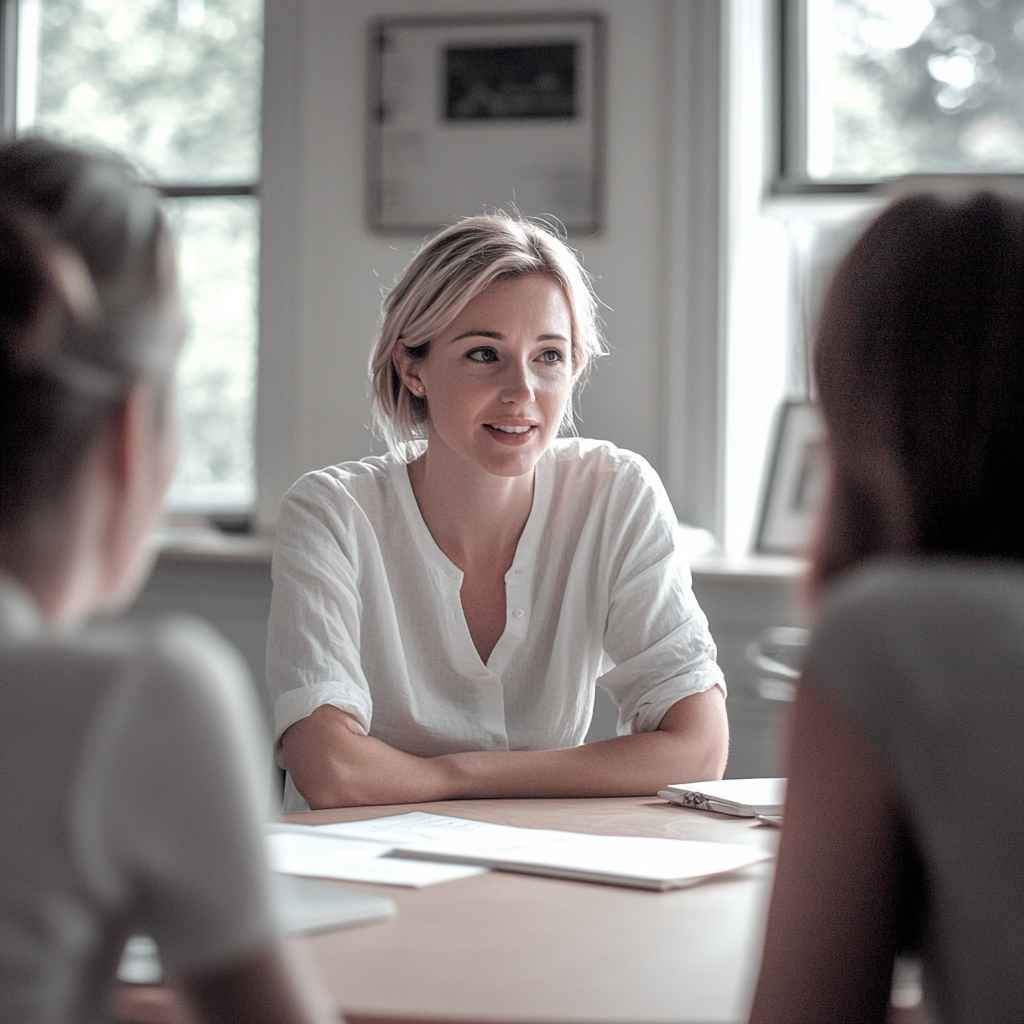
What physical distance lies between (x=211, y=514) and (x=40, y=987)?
3176 millimetres

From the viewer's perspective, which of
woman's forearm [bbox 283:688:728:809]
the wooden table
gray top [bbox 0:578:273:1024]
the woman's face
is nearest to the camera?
gray top [bbox 0:578:273:1024]

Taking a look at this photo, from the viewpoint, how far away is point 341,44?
3.60 metres

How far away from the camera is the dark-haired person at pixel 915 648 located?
0.90m

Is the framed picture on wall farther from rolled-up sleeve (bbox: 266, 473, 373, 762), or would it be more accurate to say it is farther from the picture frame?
rolled-up sleeve (bbox: 266, 473, 373, 762)

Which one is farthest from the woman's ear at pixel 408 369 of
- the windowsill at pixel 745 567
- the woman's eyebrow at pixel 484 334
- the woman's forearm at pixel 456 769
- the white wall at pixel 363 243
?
the white wall at pixel 363 243

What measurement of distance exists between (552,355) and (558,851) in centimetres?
98

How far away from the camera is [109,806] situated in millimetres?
792

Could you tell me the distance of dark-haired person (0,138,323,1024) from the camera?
792mm

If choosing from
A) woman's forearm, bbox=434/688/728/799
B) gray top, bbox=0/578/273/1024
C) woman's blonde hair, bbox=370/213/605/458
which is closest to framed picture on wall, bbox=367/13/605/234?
woman's blonde hair, bbox=370/213/605/458

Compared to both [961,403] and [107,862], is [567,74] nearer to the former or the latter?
[961,403]

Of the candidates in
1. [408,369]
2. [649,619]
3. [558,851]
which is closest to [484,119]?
[408,369]

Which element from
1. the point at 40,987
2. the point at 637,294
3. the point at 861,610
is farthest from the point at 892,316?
the point at 637,294

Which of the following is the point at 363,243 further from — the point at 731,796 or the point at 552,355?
the point at 731,796

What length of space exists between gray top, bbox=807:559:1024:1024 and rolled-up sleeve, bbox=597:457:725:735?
1141mm
